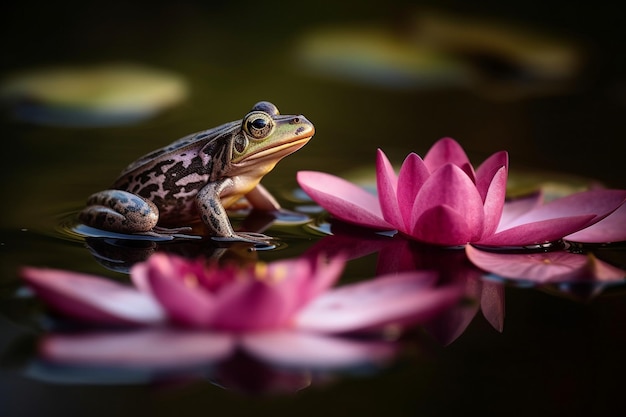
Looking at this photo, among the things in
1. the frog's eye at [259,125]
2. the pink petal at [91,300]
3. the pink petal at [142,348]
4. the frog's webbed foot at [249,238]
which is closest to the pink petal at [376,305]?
the pink petal at [142,348]

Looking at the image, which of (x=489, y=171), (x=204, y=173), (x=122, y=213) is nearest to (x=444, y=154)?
(x=489, y=171)

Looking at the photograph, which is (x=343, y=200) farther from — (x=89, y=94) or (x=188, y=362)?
(x=89, y=94)

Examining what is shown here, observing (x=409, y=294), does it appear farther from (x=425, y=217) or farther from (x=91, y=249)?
(x=91, y=249)

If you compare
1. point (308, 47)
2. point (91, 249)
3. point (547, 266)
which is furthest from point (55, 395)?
point (308, 47)

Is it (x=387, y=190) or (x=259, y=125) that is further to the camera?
(x=259, y=125)

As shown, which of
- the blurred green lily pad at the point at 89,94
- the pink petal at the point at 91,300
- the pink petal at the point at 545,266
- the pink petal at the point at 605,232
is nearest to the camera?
the pink petal at the point at 91,300

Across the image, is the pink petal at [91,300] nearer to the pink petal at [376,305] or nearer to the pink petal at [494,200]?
the pink petal at [376,305]

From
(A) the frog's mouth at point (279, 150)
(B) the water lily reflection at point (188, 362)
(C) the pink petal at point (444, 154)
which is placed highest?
(A) the frog's mouth at point (279, 150)
